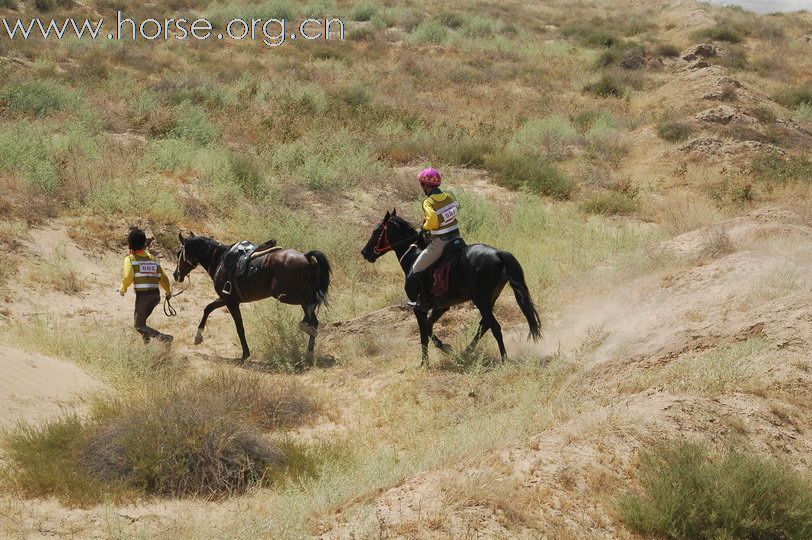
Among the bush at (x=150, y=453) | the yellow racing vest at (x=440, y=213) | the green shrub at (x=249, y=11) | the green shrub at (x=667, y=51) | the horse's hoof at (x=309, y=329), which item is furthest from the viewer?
the green shrub at (x=249, y=11)

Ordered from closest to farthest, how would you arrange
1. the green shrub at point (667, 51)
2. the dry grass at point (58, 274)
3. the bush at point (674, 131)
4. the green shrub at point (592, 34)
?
the dry grass at point (58, 274)
the bush at point (674, 131)
the green shrub at point (667, 51)
the green shrub at point (592, 34)

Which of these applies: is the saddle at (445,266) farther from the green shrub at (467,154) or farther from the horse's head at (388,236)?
the green shrub at (467,154)

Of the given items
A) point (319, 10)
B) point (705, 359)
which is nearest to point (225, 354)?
point (705, 359)

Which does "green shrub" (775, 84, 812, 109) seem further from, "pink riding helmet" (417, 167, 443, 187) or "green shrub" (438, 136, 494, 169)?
"pink riding helmet" (417, 167, 443, 187)

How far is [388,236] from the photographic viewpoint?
1024 centimetres

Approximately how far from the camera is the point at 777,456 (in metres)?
5.42

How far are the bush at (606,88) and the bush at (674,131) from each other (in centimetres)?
619

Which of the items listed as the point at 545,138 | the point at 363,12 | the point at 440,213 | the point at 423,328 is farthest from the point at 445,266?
the point at 363,12

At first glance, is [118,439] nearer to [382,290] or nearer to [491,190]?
[382,290]

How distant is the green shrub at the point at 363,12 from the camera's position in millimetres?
39656

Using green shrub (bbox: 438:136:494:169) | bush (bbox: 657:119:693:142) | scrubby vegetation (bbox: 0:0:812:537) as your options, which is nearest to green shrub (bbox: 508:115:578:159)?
scrubby vegetation (bbox: 0:0:812:537)

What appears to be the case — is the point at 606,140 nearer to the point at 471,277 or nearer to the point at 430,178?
the point at 430,178

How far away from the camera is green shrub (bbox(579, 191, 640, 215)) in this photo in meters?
17.7

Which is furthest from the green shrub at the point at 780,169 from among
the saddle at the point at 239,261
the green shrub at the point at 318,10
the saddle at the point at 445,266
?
the green shrub at the point at 318,10
